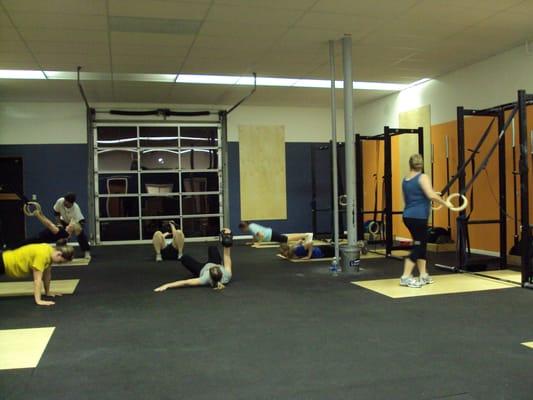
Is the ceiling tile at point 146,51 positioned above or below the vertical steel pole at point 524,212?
above

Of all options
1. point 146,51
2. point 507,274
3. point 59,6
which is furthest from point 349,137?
point 59,6

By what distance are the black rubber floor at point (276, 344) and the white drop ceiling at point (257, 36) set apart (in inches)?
117

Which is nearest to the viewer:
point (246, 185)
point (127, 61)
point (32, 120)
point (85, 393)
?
point (85, 393)

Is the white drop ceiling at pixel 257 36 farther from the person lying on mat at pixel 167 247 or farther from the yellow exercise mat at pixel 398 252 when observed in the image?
the yellow exercise mat at pixel 398 252

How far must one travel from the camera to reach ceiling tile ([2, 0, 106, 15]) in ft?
16.8

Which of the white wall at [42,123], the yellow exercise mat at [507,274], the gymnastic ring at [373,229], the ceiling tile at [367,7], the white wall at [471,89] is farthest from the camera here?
the white wall at [42,123]

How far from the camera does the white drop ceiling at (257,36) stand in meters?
5.40

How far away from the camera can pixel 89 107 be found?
34.4ft

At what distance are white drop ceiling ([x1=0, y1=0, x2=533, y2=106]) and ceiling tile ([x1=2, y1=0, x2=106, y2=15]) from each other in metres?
0.01

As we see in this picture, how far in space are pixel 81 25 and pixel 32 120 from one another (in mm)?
5221

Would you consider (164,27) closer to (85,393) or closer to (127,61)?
(127,61)

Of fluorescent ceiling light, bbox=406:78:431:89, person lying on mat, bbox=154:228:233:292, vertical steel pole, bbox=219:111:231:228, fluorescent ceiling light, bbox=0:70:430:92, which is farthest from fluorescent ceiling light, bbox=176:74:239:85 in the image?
person lying on mat, bbox=154:228:233:292

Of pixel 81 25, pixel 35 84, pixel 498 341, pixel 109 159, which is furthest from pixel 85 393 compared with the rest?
pixel 109 159

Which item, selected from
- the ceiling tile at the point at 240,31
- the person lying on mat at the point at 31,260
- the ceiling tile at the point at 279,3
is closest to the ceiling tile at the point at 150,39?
the ceiling tile at the point at 240,31
